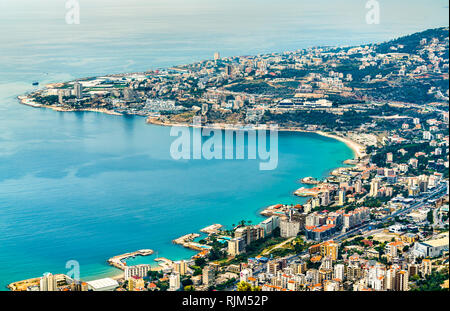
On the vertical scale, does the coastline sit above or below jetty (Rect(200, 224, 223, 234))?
above

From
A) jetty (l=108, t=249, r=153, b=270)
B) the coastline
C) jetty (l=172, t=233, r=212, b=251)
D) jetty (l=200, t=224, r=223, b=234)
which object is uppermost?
the coastline

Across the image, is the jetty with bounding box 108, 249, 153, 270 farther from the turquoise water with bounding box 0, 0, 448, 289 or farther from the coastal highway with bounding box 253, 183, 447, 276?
the coastal highway with bounding box 253, 183, 447, 276

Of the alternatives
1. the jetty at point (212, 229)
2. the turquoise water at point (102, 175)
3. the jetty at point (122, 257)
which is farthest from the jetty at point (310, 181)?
the jetty at point (122, 257)

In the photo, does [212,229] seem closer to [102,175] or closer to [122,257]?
[122,257]

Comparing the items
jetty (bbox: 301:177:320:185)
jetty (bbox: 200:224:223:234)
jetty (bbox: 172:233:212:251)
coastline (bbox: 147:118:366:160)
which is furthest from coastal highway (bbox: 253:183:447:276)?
coastline (bbox: 147:118:366:160)

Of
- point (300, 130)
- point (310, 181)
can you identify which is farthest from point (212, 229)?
point (300, 130)

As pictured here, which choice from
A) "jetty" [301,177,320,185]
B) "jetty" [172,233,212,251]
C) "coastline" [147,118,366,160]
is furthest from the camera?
"coastline" [147,118,366,160]

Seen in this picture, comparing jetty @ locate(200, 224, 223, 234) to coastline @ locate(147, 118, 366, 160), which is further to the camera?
coastline @ locate(147, 118, 366, 160)

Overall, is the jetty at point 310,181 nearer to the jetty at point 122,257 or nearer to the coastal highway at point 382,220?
the coastal highway at point 382,220
